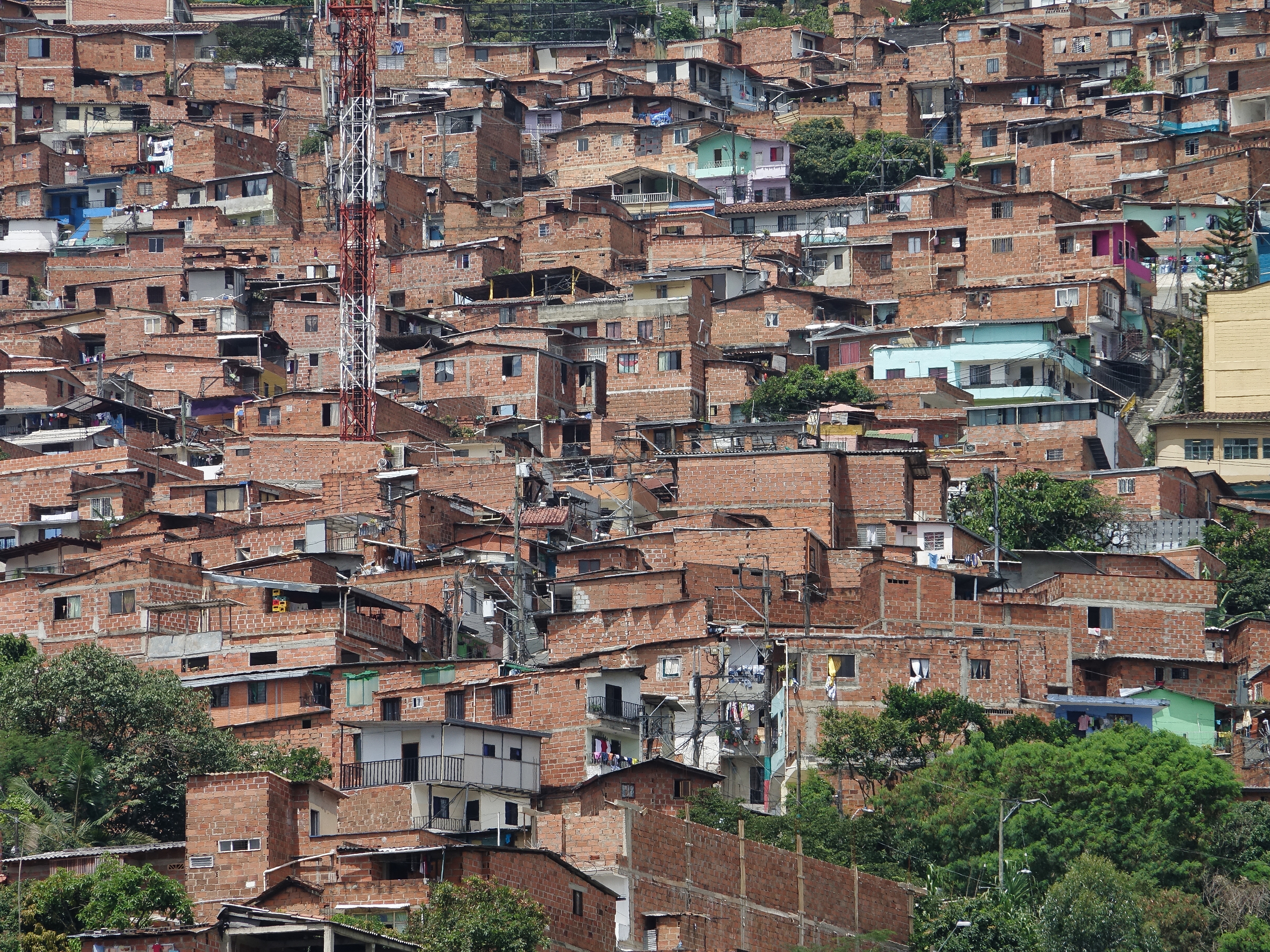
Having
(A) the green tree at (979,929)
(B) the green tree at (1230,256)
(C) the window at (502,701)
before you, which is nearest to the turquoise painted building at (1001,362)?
(B) the green tree at (1230,256)

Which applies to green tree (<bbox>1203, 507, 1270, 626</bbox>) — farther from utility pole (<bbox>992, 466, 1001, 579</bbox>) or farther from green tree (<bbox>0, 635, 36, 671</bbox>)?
green tree (<bbox>0, 635, 36, 671</bbox>)

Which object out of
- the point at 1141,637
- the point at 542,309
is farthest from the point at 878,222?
the point at 1141,637

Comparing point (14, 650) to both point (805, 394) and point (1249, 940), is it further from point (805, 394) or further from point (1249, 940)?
point (805, 394)

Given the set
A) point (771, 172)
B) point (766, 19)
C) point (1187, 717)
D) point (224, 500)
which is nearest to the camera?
point (1187, 717)

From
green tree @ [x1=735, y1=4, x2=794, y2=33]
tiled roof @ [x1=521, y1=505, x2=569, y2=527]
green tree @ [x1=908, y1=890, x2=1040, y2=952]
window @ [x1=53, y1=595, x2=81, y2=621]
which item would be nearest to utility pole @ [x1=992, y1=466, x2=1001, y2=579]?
tiled roof @ [x1=521, y1=505, x2=569, y2=527]

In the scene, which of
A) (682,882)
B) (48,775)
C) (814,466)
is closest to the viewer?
(682,882)

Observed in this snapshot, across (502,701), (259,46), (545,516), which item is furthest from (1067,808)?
(259,46)

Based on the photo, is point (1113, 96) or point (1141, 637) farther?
point (1113, 96)

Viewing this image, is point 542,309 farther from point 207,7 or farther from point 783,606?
point 207,7
